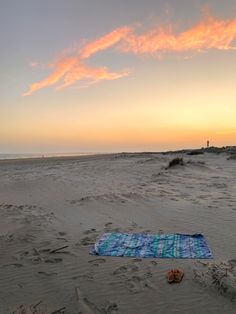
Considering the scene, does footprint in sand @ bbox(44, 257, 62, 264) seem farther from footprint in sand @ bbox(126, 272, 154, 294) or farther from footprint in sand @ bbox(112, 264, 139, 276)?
footprint in sand @ bbox(126, 272, 154, 294)

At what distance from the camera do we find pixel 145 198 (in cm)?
951

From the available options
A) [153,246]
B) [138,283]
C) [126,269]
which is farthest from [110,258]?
[138,283]

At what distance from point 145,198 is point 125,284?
5.29 metres

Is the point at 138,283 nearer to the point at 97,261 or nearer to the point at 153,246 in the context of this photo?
the point at 97,261

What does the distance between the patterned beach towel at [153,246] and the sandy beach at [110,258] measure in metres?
0.18

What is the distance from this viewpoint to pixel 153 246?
5.57 metres

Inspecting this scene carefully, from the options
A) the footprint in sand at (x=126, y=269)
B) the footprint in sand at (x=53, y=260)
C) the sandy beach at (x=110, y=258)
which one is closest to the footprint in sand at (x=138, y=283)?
the sandy beach at (x=110, y=258)

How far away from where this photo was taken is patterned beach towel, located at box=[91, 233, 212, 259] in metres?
5.23

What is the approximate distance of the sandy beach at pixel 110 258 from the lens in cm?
391

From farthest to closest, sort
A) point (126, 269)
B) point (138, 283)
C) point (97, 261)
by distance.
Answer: point (97, 261), point (126, 269), point (138, 283)

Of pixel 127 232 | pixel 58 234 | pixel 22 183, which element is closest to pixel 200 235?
pixel 127 232

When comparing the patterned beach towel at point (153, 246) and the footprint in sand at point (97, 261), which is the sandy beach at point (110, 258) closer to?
the footprint in sand at point (97, 261)

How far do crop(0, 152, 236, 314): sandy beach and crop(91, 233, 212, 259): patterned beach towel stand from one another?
0.18 m

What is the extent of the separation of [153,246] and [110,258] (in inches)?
31.1
